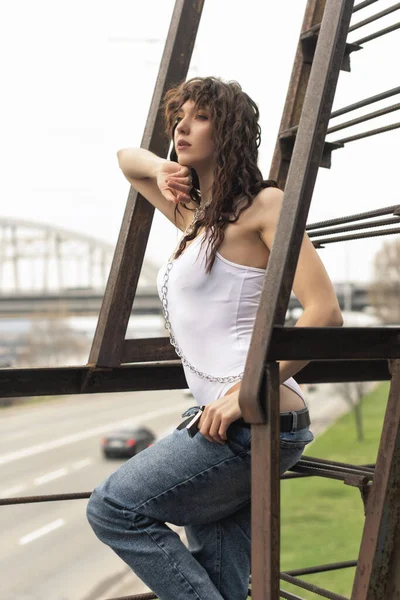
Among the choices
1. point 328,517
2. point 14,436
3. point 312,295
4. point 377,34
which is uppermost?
point 377,34

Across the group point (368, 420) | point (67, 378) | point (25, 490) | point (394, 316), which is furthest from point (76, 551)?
point (67, 378)

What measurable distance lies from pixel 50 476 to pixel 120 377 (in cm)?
4336

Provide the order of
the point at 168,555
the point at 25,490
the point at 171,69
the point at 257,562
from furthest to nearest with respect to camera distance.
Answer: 1. the point at 25,490
2. the point at 171,69
3. the point at 168,555
4. the point at 257,562

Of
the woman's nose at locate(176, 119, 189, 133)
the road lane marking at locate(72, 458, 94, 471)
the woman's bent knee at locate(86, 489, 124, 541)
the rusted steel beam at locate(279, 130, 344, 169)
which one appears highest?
the rusted steel beam at locate(279, 130, 344, 169)

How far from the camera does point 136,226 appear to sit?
2.42 metres

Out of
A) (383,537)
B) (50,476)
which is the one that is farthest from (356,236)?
(50,476)

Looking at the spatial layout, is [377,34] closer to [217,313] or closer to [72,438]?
[217,313]

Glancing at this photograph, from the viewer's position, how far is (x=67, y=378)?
2.26m

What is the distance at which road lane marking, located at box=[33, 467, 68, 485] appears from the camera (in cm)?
4294

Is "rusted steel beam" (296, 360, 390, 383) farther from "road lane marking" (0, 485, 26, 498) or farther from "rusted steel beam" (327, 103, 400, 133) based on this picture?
"road lane marking" (0, 485, 26, 498)

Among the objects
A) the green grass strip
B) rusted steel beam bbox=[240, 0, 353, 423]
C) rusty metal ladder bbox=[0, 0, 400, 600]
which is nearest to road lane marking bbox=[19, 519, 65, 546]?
the green grass strip

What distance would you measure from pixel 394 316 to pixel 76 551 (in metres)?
22.3

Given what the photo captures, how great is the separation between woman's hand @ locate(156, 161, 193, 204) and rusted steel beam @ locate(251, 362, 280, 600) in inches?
21.9

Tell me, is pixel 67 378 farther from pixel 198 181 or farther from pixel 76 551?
pixel 76 551
